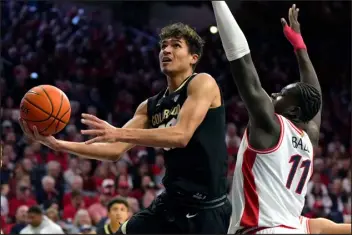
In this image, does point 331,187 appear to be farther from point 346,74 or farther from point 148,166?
point 346,74

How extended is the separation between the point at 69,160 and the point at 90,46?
5.36m

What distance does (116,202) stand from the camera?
293 inches

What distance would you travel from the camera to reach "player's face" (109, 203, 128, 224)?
735cm

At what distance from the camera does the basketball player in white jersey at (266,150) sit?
135 inches

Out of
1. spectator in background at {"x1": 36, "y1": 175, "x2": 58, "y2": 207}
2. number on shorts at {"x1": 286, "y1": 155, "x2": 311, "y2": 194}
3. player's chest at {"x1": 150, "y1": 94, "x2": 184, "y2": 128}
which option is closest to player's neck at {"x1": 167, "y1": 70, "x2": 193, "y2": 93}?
player's chest at {"x1": 150, "y1": 94, "x2": 184, "y2": 128}

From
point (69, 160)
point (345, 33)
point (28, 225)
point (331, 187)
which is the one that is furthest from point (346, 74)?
point (28, 225)

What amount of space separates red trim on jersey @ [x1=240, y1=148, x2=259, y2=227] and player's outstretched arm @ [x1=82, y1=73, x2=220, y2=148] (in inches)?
→ 19.5

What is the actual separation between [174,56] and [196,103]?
0.52 meters

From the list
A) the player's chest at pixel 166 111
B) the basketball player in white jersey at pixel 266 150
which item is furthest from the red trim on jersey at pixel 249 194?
the player's chest at pixel 166 111

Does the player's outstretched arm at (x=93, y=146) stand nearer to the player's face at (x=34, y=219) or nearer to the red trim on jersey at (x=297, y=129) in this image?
the red trim on jersey at (x=297, y=129)

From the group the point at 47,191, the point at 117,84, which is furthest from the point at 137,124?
the point at 117,84

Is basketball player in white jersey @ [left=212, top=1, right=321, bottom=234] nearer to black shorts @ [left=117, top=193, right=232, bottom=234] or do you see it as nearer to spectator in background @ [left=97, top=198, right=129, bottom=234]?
black shorts @ [left=117, top=193, right=232, bottom=234]

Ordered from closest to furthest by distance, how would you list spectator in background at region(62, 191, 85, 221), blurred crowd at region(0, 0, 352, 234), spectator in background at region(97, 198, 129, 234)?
spectator in background at region(97, 198, 129, 234) → spectator in background at region(62, 191, 85, 221) → blurred crowd at region(0, 0, 352, 234)

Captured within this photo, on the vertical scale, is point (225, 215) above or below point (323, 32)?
below
